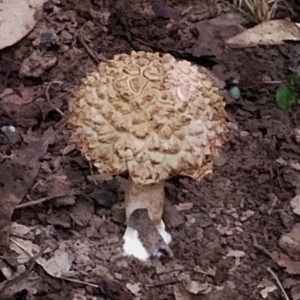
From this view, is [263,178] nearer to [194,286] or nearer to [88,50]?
[194,286]

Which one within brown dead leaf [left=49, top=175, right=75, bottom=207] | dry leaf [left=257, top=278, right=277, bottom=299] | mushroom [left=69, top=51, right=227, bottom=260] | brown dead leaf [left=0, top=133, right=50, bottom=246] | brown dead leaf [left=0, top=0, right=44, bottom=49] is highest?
mushroom [left=69, top=51, right=227, bottom=260]

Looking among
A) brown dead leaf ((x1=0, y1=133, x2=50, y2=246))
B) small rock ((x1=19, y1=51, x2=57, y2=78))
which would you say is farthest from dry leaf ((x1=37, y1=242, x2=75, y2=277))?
small rock ((x1=19, y1=51, x2=57, y2=78))

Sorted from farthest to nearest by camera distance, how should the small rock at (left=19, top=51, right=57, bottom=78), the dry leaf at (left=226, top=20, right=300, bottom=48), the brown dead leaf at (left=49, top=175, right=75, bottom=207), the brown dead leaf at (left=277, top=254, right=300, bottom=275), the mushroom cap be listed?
the dry leaf at (left=226, top=20, right=300, bottom=48) < the small rock at (left=19, top=51, right=57, bottom=78) < the brown dead leaf at (left=49, top=175, right=75, bottom=207) < the brown dead leaf at (left=277, top=254, right=300, bottom=275) < the mushroom cap

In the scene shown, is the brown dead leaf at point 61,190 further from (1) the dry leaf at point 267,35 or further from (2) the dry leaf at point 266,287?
(1) the dry leaf at point 267,35

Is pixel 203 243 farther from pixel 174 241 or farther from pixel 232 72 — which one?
pixel 232 72

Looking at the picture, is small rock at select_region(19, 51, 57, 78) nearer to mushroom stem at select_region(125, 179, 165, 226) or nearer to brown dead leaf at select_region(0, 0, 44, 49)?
brown dead leaf at select_region(0, 0, 44, 49)

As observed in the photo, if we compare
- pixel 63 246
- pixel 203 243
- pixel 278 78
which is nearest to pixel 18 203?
pixel 63 246

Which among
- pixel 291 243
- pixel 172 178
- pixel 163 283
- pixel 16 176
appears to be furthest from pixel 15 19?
pixel 291 243

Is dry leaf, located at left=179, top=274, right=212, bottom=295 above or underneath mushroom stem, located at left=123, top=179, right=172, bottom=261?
underneath
